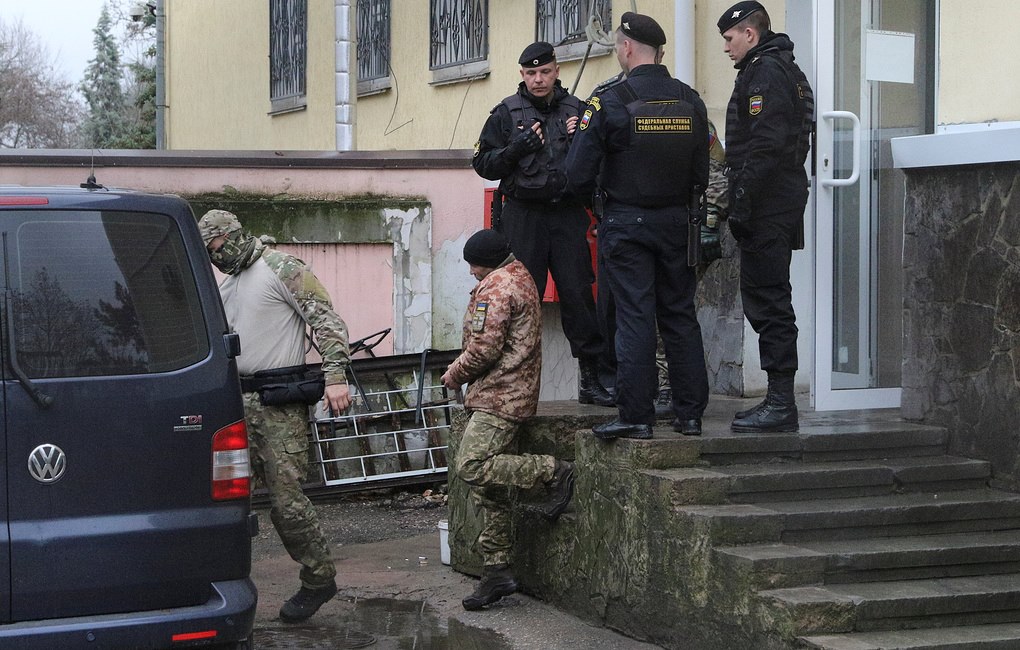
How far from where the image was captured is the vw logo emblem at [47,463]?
162 inches

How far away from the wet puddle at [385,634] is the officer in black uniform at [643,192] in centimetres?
107

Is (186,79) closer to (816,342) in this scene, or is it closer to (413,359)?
(413,359)

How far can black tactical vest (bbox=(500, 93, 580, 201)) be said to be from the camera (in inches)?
261

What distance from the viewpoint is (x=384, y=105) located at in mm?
13906

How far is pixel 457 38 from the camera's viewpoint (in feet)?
40.5

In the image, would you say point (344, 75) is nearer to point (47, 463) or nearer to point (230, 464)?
point (230, 464)

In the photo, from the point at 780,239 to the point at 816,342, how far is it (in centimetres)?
94


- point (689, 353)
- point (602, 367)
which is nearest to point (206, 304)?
point (689, 353)

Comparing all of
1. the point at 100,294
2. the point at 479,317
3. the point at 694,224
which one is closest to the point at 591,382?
the point at 479,317

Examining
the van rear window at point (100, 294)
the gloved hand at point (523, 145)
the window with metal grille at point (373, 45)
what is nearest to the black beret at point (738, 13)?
the gloved hand at point (523, 145)

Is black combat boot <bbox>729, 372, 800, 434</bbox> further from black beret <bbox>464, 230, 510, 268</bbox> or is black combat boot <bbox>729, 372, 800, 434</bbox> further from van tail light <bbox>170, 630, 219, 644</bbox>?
van tail light <bbox>170, 630, 219, 644</bbox>

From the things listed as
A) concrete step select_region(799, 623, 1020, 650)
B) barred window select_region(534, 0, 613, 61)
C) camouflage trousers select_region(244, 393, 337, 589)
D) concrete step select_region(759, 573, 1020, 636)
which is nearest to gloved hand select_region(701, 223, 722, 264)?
concrete step select_region(759, 573, 1020, 636)

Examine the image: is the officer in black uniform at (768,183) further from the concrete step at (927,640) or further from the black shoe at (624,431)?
the concrete step at (927,640)

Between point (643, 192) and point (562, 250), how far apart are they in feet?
3.43
